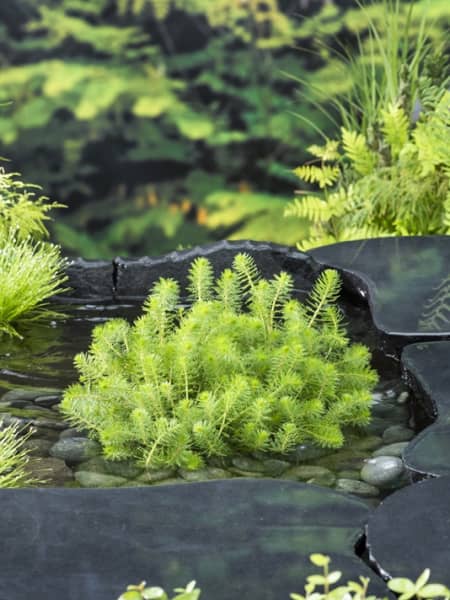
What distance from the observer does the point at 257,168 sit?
32.7 ft

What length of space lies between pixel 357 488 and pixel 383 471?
0.34 ft

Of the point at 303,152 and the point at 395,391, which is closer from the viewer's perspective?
the point at 395,391

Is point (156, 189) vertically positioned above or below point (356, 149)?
below

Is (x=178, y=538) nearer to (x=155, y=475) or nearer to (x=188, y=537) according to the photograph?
(x=188, y=537)

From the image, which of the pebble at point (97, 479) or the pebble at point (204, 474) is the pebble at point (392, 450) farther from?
the pebble at point (97, 479)

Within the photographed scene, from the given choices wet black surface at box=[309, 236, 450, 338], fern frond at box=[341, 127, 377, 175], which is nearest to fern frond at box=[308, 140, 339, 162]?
fern frond at box=[341, 127, 377, 175]

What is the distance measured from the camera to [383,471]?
261 centimetres

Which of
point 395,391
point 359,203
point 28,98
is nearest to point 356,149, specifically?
point 359,203

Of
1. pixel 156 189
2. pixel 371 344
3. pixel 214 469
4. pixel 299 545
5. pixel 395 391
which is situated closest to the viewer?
pixel 299 545

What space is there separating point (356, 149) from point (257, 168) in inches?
204

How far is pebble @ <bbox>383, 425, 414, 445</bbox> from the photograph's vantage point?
2852mm

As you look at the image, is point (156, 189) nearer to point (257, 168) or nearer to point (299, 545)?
point (257, 168)

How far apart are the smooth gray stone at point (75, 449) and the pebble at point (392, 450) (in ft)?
2.50

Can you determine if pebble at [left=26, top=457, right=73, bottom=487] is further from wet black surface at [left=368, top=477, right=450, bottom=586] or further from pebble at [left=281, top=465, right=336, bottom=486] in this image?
wet black surface at [left=368, top=477, right=450, bottom=586]
